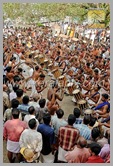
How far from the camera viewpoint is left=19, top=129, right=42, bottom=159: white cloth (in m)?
4.81

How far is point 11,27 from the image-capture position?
1000 inches

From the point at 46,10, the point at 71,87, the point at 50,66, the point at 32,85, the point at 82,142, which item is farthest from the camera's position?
the point at 46,10

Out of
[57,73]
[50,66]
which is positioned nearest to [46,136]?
[57,73]

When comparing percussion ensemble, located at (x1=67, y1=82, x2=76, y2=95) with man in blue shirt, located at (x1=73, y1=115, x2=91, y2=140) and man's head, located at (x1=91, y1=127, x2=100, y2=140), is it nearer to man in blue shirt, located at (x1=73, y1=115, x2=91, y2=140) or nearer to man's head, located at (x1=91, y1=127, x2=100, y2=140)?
man in blue shirt, located at (x1=73, y1=115, x2=91, y2=140)

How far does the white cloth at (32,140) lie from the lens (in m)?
4.81

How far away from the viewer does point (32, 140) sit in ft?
15.8

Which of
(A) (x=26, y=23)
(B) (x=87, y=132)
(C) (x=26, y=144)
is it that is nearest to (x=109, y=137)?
(B) (x=87, y=132)

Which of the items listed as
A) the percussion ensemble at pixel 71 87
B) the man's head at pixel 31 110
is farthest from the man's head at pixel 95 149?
the percussion ensemble at pixel 71 87

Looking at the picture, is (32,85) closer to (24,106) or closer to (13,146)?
(24,106)

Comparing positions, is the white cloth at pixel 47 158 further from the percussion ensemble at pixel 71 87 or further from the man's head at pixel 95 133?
the percussion ensemble at pixel 71 87

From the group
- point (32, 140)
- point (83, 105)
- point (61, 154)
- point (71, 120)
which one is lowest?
point (61, 154)

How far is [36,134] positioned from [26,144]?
0.24 m

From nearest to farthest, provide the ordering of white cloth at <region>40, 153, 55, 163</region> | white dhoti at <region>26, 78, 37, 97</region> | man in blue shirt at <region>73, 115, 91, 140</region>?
man in blue shirt at <region>73, 115, 91, 140</region> → white cloth at <region>40, 153, 55, 163</region> → white dhoti at <region>26, 78, 37, 97</region>

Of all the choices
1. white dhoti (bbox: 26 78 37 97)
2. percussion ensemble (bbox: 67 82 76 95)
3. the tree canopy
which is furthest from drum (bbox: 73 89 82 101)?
the tree canopy
